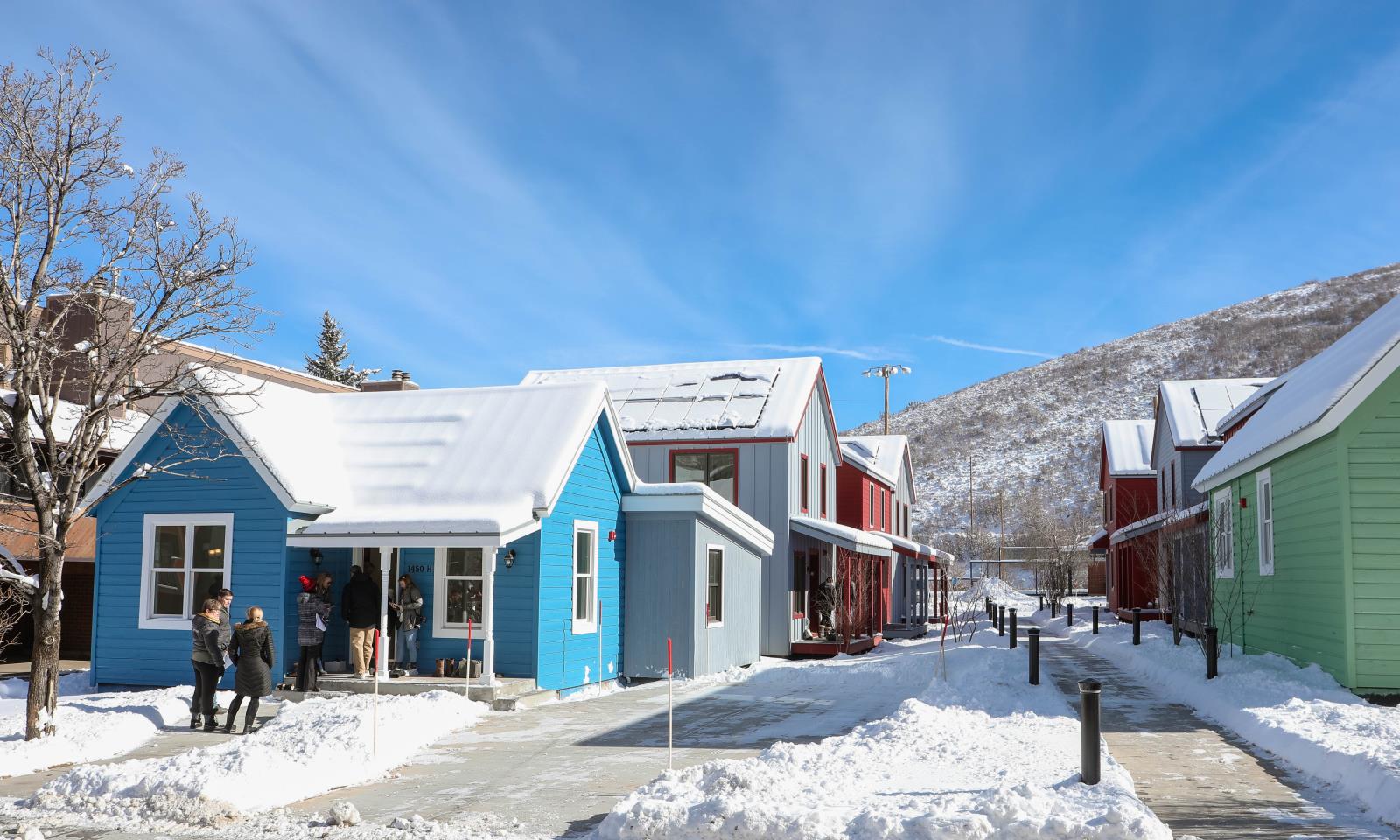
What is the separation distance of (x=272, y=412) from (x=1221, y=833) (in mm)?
14975

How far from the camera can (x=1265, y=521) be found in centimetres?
1848

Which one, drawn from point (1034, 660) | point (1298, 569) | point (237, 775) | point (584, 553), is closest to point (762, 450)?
point (584, 553)

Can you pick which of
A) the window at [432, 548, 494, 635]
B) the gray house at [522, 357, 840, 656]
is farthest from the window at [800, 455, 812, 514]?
the window at [432, 548, 494, 635]

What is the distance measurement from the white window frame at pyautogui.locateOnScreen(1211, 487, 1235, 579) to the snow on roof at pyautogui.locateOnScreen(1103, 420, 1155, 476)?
21.6m

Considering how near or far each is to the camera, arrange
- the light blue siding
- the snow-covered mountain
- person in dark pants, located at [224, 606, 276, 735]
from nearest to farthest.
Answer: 1. person in dark pants, located at [224, 606, 276, 735]
2. the light blue siding
3. the snow-covered mountain

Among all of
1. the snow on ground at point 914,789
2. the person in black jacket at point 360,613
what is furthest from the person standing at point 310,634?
the snow on ground at point 914,789

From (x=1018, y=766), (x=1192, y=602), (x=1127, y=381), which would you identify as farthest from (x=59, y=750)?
(x=1127, y=381)

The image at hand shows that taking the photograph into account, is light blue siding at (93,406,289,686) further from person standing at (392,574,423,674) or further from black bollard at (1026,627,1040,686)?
black bollard at (1026,627,1040,686)

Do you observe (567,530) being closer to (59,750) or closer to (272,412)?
(272,412)

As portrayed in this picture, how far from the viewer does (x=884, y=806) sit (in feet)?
26.4

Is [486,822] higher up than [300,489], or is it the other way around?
[300,489]

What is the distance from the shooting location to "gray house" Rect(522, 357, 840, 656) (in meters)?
26.0

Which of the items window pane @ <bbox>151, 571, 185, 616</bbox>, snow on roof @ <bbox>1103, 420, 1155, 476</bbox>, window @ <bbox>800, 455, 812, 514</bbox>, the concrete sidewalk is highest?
snow on roof @ <bbox>1103, 420, 1155, 476</bbox>

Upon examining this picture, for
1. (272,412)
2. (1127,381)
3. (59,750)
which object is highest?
(1127,381)
